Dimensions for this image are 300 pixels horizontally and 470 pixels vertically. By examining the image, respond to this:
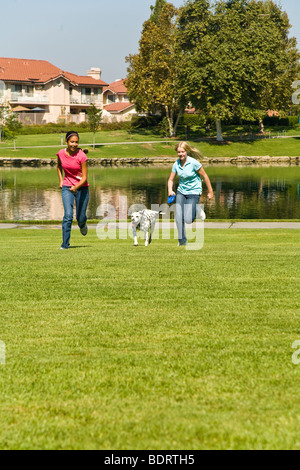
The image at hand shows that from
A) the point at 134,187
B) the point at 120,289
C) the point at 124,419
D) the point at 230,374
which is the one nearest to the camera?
the point at 124,419

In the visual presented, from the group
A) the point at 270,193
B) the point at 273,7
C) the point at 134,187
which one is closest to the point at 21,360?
the point at 270,193

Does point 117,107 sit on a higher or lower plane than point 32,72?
lower

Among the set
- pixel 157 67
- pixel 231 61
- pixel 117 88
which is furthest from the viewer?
pixel 117 88

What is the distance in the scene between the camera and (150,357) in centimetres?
486

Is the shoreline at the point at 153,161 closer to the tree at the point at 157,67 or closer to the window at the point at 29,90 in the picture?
the tree at the point at 157,67

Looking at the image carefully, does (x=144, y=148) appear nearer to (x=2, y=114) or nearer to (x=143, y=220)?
(x=2, y=114)

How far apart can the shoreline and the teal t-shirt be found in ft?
165

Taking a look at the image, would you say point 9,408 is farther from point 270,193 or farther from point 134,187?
point 134,187

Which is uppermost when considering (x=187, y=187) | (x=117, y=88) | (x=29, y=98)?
(x=117, y=88)

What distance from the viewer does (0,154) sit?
66562 mm

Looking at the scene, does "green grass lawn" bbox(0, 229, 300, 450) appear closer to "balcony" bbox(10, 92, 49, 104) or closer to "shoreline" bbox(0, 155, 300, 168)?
"shoreline" bbox(0, 155, 300, 168)

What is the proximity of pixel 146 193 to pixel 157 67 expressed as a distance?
4507 cm

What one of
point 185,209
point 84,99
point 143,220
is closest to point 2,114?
point 84,99
